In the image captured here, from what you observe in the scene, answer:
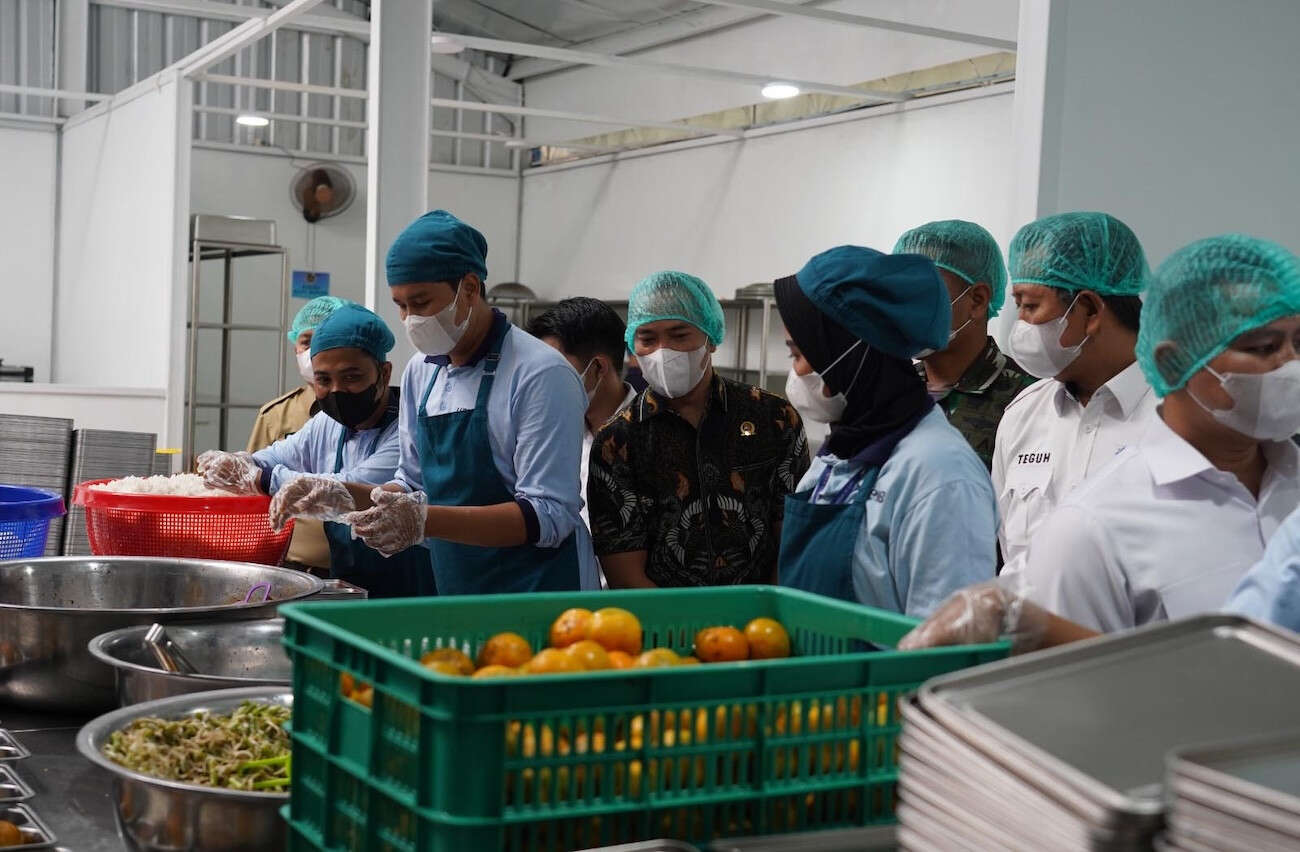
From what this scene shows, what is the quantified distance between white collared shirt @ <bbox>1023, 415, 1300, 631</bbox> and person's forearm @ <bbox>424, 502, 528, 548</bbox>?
1168 millimetres

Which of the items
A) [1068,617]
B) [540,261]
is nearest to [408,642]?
[1068,617]

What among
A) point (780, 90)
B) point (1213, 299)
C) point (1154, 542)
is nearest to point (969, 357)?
point (1213, 299)

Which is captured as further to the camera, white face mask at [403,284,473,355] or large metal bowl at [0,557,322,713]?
white face mask at [403,284,473,355]

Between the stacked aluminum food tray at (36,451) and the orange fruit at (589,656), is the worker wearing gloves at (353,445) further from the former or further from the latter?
the orange fruit at (589,656)

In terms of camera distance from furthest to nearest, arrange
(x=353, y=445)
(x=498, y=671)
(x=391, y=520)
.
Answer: (x=353, y=445), (x=391, y=520), (x=498, y=671)

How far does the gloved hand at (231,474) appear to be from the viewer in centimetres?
329

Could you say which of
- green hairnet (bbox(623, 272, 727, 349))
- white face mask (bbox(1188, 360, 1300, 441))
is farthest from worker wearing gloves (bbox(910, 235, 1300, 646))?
green hairnet (bbox(623, 272, 727, 349))

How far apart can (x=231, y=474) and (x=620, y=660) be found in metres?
2.26

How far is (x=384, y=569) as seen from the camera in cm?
330

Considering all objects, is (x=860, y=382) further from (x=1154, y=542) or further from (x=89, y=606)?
(x=89, y=606)

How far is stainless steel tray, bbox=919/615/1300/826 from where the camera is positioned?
0.89m

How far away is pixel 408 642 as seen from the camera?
1.44 m

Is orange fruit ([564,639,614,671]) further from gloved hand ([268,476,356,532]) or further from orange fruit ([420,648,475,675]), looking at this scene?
gloved hand ([268,476,356,532])

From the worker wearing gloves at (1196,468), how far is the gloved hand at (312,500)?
55.7 inches
